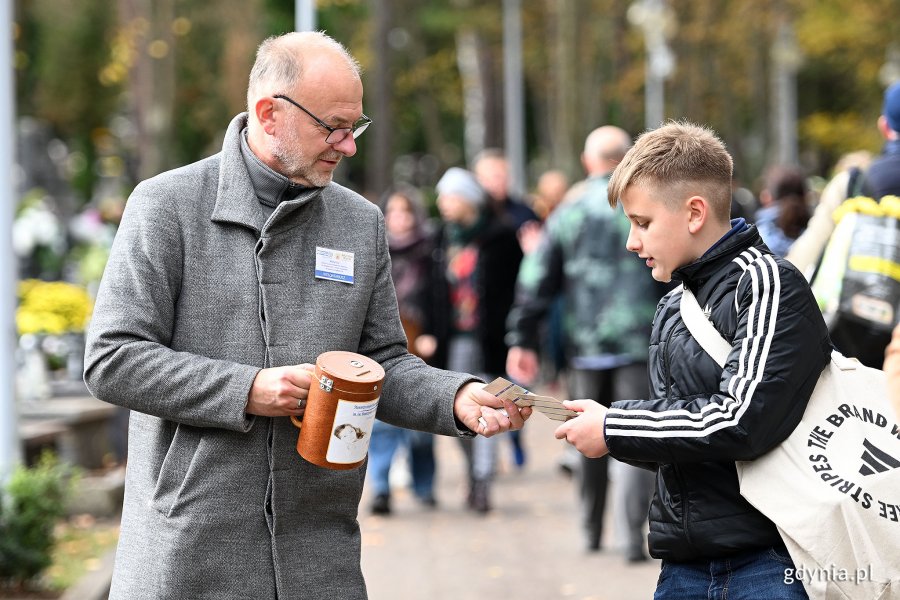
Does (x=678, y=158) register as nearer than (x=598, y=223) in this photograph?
Yes

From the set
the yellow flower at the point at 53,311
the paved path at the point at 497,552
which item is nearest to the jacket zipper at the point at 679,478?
the paved path at the point at 497,552

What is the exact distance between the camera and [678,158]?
Answer: 341 cm

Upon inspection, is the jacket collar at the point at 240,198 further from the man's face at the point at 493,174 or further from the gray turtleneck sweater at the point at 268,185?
the man's face at the point at 493,174

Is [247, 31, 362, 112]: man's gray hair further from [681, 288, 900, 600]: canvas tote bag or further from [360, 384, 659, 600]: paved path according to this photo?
[360, 384, 659, 600]: paved path

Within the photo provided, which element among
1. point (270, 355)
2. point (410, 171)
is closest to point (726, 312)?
point (270, 355)

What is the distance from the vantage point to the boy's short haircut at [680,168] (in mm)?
3408

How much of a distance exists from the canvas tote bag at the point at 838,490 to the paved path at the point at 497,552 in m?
4.18

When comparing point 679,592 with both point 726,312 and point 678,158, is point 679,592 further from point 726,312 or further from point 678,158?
point 678,158

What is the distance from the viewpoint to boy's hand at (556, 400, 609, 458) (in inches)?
135

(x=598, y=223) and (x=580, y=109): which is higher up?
(x=598, y=223)

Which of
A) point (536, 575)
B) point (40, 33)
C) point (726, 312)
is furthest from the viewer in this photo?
point (40, 33)

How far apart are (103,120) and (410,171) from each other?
13120 millimetres

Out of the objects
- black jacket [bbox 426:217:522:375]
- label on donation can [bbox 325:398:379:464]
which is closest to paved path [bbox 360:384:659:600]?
black jacket [bbox 426:217:522:375]

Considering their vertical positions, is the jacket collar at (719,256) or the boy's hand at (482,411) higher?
the jacket collar at (719,256)
